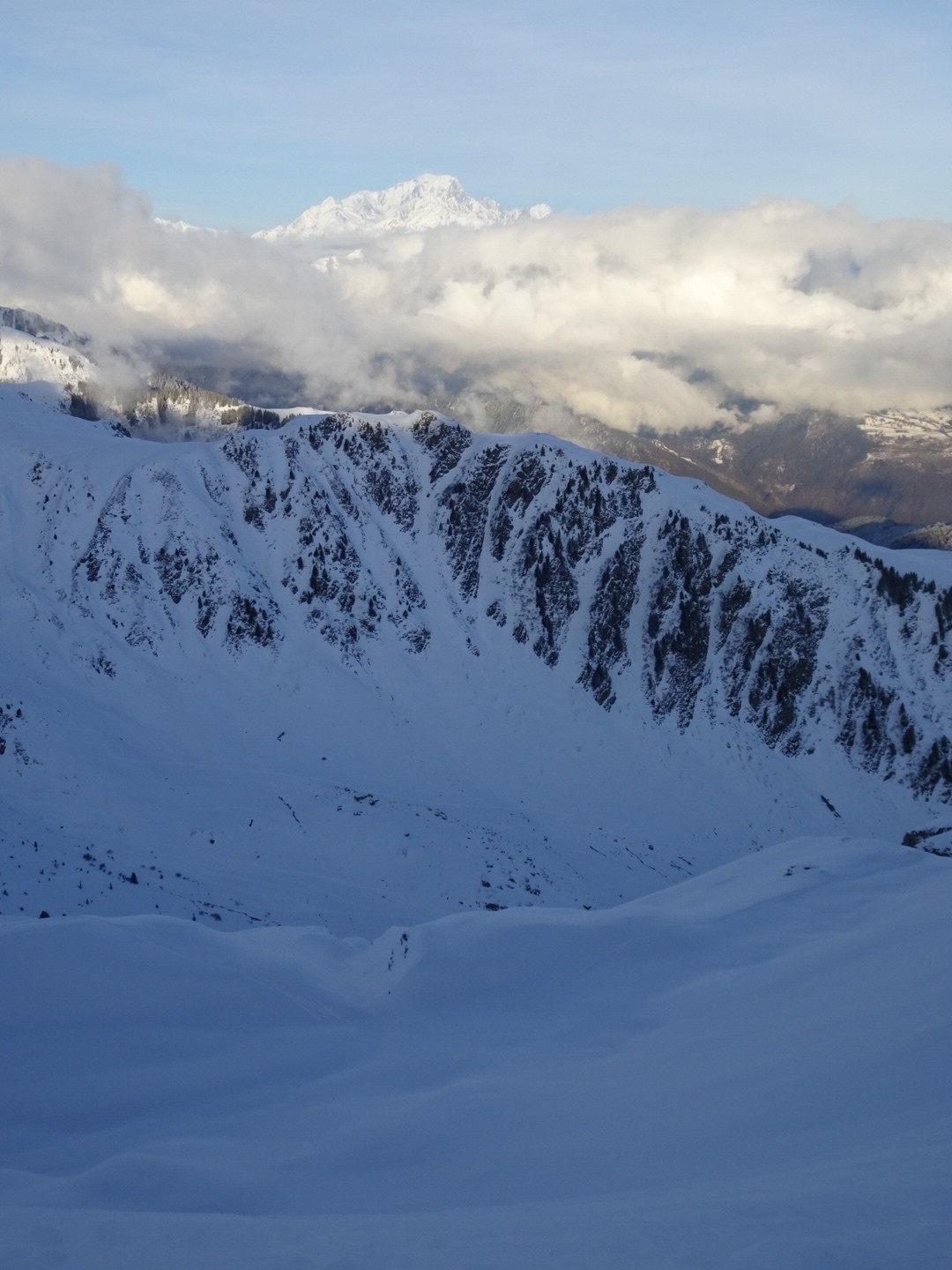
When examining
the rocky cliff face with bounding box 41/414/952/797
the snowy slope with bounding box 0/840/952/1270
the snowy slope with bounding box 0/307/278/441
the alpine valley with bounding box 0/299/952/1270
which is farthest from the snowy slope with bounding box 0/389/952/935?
the snowy slope with bounding box 0/307/278/441

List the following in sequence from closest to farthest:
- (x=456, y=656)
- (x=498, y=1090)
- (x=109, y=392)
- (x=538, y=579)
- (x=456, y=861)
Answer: (x=498, y=1090) → (x=456, y=861) → (x=456, y=656) → (x=538, y=579) → (x=109, y=392)

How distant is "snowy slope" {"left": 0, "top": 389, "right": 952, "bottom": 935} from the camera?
156 feet

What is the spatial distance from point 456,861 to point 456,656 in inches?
908

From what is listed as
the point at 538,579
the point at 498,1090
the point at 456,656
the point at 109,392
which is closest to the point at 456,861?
the point at 456,656

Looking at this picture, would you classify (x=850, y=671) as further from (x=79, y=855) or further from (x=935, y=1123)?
(x=935, y=1123)

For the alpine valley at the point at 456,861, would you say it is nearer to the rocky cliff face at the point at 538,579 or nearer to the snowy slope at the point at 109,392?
the rocky cliff face at the point at 538,579

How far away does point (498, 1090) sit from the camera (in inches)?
493

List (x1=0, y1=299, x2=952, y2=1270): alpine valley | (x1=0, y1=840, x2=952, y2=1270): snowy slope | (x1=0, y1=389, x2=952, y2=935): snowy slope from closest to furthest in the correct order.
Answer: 1. (x1=0, y1=840, x2=952, y2=1270): snowy slope
2. (x1=0, y1=299, x2=952, y2=1270): alpine valley
3. (x1=0, y1=389, x2=952, y2=935): snowy slope

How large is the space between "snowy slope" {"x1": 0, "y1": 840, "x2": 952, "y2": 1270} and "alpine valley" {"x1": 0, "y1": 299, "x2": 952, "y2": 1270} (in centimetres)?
6

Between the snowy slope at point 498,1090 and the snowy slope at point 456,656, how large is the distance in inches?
941

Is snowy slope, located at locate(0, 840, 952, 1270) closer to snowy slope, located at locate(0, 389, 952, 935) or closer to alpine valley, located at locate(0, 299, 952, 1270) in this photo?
alpine valley, located at locate(0, 299, 952, 1270)

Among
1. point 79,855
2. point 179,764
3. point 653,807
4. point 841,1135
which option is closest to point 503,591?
point 653,807

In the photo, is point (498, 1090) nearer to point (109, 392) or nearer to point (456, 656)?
point (456, 656)

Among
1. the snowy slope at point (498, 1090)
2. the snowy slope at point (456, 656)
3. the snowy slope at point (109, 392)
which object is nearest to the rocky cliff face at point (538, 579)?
the snowy slope at point (456, 656)
